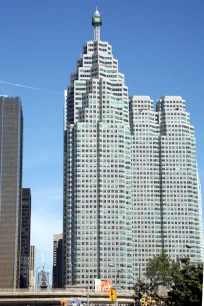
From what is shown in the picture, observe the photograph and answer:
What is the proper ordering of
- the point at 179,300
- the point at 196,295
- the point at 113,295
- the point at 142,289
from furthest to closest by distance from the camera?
the point at 142,289 → the point at 179,300 → the point at 196,295 → the point at 113,295

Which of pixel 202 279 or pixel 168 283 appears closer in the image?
pixel 202 279

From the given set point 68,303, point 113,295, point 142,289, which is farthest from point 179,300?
point 68,303

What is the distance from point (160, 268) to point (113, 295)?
10856 centimetres

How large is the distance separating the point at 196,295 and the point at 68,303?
304 feet

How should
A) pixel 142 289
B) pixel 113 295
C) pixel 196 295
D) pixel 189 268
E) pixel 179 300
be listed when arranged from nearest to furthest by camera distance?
1. pixel 113 295
2. pixel 196 295
3. pixel 179 300
4. pixel 189 268
5. pixel 142 289

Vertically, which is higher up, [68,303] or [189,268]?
[189,268]

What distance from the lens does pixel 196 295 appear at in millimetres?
114938

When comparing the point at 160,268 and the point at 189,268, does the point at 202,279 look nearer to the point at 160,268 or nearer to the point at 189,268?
the point at 189,268

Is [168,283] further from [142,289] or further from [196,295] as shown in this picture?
[196,295]

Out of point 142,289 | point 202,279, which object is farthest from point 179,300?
point 142,289

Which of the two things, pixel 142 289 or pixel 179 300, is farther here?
pixel 142 289

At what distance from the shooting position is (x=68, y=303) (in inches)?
7844

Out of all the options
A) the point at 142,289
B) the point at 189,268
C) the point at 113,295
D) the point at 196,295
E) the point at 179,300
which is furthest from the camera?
the point at 142,289

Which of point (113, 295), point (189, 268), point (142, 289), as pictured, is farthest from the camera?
point (142, 289)
